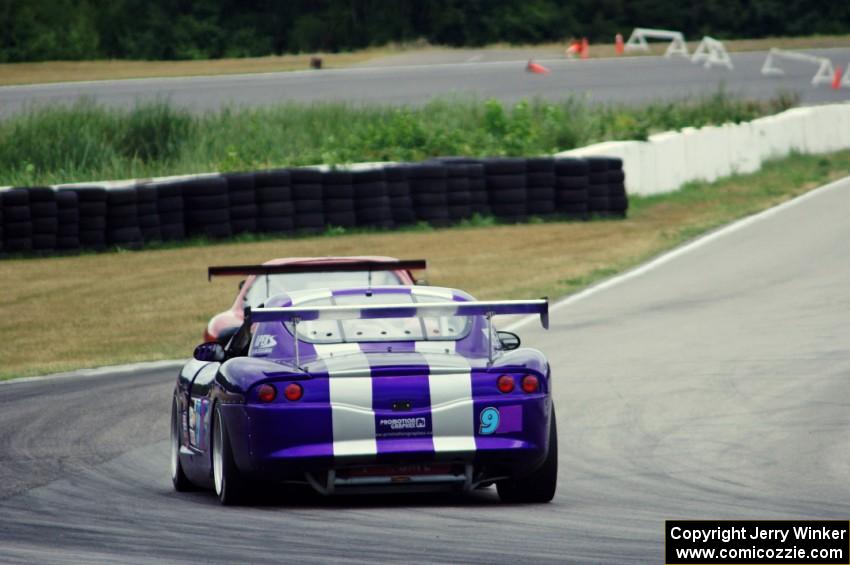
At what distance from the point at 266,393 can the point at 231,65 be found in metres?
46.2

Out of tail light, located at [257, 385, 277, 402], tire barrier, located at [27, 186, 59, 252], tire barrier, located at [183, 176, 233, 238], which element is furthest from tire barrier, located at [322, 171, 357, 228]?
tail light, located at [257, 385, 277, 402]

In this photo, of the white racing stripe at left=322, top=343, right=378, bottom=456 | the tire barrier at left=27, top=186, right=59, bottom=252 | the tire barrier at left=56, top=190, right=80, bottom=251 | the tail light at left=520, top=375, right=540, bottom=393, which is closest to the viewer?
A: the white racing stripe at left=322, top=343, right=378, bottom=456

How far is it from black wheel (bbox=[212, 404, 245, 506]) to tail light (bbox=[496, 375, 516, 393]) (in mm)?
1370

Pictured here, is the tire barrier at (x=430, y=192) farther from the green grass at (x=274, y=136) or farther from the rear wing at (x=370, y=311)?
the rear wing at (x=370, y=311)

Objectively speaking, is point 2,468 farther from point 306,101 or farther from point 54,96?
point 54,96

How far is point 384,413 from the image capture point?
26.6ft

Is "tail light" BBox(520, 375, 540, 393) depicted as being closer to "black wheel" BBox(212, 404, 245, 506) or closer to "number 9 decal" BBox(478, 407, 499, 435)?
"number 9 decal" BBox(478, 407, 499, 435)

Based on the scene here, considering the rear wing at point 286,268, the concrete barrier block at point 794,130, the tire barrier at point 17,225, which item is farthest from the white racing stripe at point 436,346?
the concrete barrier block at point 794,130

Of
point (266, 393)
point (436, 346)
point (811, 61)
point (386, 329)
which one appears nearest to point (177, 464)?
point (386, 329)

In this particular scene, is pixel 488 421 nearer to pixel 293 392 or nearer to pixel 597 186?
pixel 293 392

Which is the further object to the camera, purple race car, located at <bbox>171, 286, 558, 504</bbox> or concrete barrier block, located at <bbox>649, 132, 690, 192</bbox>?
concrete barrier block, located at <bbox>649, 132, 690, 192</bbox>

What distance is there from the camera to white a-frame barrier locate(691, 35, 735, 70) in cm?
4704

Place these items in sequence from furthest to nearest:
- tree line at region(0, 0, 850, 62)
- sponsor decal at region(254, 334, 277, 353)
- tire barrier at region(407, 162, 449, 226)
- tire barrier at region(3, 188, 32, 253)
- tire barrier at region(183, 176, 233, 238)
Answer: tree line at region(0, 0, 850, 62) < tire barrier at region(407, 162, 449, 226) < tire barrier at region(183, 176, 233, 238) < tire barrier at region(3, 188, 32, 253) < sponsor decal at region(254, 334, 277, 353)

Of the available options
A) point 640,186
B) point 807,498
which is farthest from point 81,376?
point 640,186
